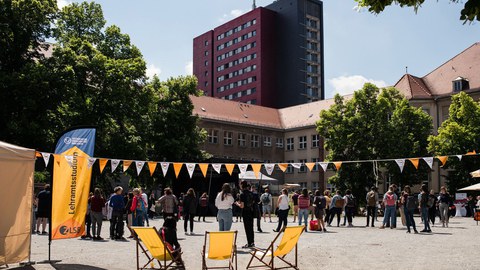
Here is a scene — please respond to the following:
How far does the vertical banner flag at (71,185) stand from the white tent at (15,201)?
66cm

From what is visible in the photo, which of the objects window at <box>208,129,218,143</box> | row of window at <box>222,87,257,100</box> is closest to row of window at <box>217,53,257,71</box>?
row of window at <box>222,87,257,100</box>

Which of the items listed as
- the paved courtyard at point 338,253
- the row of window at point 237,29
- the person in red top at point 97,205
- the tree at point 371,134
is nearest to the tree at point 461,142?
the tree at point 371,134

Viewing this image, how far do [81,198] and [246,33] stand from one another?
93429 mm

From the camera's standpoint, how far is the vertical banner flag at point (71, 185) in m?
12.5

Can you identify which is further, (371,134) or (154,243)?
(371,134)

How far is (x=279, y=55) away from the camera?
101 metres

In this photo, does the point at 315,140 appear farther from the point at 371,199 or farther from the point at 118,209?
the point at 118,209

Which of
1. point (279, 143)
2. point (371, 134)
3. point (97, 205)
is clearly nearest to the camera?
point (97, 205)

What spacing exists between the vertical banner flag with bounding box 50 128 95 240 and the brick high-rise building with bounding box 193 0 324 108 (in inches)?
3360

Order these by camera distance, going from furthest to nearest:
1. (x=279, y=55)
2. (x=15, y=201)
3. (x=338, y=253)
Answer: (x=279, y=55)
(x=338, y=253)
(x=15, y=201)

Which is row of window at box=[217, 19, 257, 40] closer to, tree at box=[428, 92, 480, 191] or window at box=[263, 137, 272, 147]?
window at box=[263, 137, 272, 147]

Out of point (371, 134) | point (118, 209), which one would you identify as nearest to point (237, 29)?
point (371, 134)

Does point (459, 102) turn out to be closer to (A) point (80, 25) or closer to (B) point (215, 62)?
(A) point (80, 25)

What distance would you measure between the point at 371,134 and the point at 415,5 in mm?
47233
